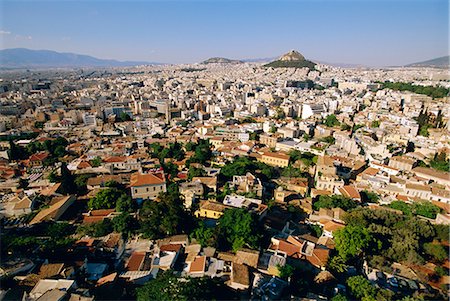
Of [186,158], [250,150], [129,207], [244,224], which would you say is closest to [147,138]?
[186,158]

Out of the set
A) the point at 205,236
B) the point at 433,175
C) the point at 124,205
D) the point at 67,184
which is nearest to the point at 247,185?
the point at 205,236

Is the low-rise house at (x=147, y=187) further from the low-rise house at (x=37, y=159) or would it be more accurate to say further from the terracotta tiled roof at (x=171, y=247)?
the low-rise house at (x=37, y=159)

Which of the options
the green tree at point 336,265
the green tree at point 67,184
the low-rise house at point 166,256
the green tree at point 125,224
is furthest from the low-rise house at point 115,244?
the green tree at point 336,265

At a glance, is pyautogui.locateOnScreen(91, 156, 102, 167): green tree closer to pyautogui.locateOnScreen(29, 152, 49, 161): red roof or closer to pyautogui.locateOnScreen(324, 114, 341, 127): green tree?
pyautogui.locateOnScreen(29, 152, 49, 161): red roof

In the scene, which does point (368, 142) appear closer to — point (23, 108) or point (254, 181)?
point (254, 181)

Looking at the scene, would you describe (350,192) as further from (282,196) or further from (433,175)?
(433,175)
